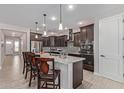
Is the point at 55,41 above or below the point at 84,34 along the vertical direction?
below

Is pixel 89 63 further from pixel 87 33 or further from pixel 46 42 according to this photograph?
pixel 46 42

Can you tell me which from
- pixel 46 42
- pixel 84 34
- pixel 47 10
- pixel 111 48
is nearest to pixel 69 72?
pixel 111 48

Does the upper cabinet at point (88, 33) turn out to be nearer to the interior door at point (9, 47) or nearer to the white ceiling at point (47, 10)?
the white ceiling at point (47, 10)

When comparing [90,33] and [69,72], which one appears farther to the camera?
[90,33]

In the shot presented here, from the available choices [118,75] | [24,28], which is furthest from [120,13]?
[24,28]

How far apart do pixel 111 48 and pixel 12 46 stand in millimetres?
14323

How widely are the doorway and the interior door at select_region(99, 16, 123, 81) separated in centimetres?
1383

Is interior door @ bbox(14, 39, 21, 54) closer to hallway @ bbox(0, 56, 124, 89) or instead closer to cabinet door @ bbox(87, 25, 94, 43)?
hallway @ bbox(0, 56, 124, 89)

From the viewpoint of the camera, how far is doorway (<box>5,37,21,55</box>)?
1440 centimetres

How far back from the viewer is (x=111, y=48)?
12.7ft

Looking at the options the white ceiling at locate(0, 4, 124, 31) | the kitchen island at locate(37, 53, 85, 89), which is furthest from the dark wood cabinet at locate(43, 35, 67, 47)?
the kitchen island at locate(37, 53, 85, 89)

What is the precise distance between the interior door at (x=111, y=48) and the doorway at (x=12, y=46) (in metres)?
13.8

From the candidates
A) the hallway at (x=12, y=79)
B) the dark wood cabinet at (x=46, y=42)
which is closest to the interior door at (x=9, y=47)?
the dark wood cabinet at (x=46, y=42)
